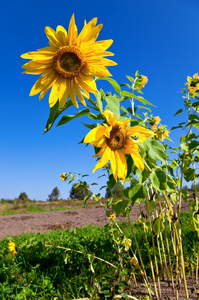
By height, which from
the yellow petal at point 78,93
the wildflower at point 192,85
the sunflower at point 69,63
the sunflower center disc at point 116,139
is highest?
the wildflower at point 192,85

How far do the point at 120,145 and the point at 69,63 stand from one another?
0.40 m

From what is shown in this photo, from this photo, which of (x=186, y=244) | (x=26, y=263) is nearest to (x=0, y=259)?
(x=26, y=263)

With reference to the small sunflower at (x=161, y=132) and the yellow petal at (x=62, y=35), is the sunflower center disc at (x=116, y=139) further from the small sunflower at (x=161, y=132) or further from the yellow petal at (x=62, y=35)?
the small sunflower at (x=161, y=132)

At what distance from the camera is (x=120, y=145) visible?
111 centimetres

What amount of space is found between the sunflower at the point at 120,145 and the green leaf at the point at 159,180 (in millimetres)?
171

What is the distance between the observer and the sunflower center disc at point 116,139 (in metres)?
1.10

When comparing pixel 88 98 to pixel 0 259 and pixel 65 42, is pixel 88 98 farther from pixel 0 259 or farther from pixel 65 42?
pixel 0 259

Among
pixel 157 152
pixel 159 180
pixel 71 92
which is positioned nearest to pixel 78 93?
pixel 71 92

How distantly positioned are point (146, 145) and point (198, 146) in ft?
1.87

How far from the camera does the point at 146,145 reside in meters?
1.13

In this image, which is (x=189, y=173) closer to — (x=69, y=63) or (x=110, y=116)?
(x=110, y=116)

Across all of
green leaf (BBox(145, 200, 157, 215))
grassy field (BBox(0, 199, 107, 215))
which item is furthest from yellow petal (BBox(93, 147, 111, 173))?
grassy field (BBox(0, 199, 107, 215))

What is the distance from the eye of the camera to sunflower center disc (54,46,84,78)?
100cm

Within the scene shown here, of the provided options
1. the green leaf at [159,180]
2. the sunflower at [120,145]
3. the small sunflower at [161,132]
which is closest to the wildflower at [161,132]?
the small sunflower at [161,132]
